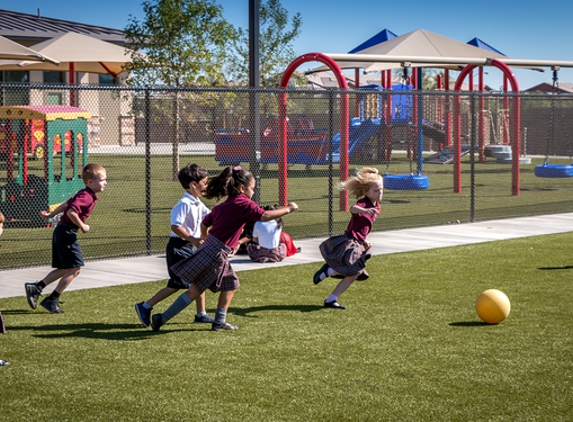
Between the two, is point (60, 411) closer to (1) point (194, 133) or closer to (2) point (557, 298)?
(2) point (557, 298)

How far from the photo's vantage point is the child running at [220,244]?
694cm

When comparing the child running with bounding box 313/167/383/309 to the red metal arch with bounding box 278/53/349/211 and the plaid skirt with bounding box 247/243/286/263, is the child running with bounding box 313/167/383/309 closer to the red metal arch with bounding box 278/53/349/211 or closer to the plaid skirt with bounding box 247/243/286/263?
the plaid skirt with bounding box 247/243/286/263

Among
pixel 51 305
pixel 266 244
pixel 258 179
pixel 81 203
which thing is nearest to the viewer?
pixel 81 203

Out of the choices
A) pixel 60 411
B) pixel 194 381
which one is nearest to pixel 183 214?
pixel 194 381

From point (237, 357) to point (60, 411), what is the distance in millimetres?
1542

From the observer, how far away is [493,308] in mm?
7207

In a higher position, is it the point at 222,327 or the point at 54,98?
the point at 54,98

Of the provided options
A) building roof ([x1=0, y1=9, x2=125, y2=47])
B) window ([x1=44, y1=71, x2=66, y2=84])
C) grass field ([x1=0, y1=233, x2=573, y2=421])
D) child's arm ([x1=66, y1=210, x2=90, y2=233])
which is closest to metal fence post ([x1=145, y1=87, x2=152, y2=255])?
grass field ([x1=0, y1=233, x2=573, y2=421])

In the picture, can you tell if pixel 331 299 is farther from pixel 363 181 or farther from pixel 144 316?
pixel 144 316

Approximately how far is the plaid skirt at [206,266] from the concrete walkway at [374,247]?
8.13ft

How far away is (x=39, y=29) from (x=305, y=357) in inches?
1537

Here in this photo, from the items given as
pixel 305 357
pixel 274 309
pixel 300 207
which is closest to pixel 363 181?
pixel 274 309

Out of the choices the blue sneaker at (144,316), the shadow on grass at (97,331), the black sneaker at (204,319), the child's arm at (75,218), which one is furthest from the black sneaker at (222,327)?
the child's arm at (75,218)

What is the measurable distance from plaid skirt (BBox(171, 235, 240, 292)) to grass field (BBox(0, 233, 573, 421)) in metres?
0.43
